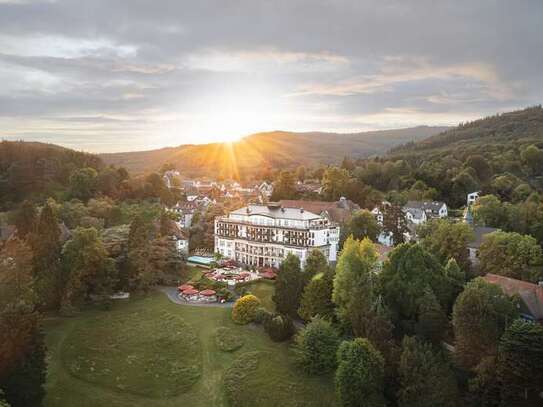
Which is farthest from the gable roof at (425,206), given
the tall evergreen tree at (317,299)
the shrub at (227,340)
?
the shrub at (227,340)

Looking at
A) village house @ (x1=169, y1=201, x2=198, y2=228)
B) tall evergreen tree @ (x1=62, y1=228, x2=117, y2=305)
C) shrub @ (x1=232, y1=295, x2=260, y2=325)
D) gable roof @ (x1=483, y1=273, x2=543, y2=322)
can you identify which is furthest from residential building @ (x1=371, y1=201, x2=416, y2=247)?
tall evergreen tree @ (x1=62, y1=228, x2=117, y2=305)

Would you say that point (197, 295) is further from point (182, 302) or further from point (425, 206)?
point (425, 206)

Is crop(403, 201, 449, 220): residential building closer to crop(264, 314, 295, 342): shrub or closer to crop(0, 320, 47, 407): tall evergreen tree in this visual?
crop(264, 314, 295, 342): shrub

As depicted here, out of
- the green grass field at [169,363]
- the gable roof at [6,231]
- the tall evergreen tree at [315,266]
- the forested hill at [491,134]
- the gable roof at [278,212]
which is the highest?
the forested hill at [491,134]

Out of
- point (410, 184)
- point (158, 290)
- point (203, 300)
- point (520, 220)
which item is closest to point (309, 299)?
point (203, 300)

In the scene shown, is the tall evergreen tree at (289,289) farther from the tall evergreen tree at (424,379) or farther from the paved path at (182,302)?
the tall evergreen tree at (424,379)

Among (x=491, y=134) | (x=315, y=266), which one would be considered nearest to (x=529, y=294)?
(x=315, y=266)
